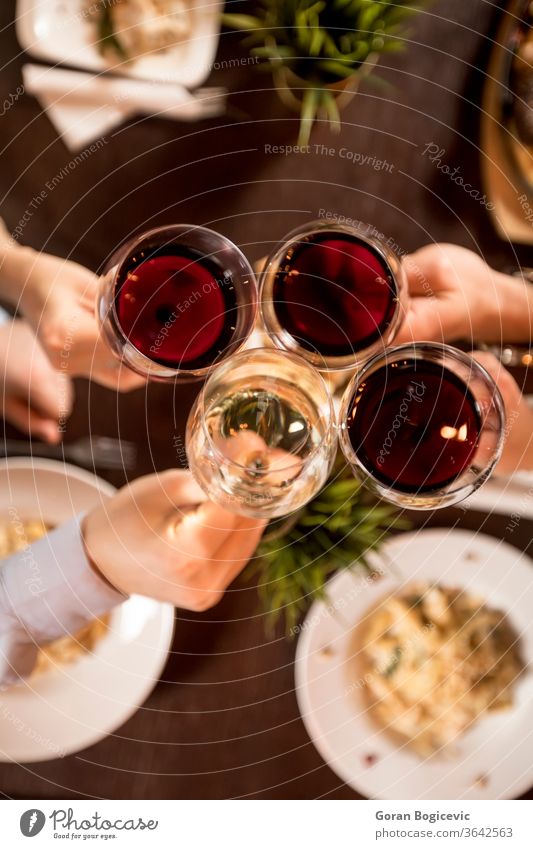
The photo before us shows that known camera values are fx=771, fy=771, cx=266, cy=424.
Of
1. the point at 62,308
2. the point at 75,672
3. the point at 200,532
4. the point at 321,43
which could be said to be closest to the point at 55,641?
the point at 75,672

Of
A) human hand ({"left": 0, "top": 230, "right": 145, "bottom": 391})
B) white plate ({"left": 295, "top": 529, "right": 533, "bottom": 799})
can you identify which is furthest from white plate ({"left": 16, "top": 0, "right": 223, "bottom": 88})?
white plate ({"left": 295, "top": 529, "right": 533, "bottom": 799})

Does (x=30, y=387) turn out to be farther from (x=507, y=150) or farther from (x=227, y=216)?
(x=507, y=150)

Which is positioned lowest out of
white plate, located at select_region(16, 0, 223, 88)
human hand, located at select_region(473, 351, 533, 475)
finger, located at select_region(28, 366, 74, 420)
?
human hand, located at select_region(473, 351, 533, 475)

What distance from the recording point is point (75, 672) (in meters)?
0.54

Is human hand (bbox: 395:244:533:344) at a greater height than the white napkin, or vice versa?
Result: the white napkin

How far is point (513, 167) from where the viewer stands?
0.54m

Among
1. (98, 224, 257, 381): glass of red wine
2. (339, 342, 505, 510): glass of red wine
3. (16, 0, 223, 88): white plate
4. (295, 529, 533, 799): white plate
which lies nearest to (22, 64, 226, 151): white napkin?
(16, 0, 223, 88): white plate

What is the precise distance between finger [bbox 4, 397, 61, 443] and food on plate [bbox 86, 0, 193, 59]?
0.84ft

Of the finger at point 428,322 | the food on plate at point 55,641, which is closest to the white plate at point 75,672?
the food on plate at point 55,641

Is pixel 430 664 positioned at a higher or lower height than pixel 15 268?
lower

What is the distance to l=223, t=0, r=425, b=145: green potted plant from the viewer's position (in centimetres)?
51

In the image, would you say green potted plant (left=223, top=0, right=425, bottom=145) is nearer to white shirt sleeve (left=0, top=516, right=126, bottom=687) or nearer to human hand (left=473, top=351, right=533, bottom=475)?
human hand (left=473, top=351, right=533, bottom=475)

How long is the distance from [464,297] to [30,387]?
0.31 m
